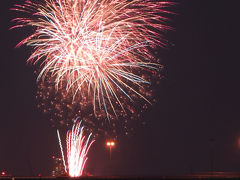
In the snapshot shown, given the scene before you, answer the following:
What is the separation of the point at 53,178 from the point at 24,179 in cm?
168

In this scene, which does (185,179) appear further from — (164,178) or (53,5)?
(53,5)

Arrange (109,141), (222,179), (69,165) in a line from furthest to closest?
(109,141) → (69,165) → (222,179)

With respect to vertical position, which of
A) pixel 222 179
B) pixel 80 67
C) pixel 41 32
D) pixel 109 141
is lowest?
pixel 222 179

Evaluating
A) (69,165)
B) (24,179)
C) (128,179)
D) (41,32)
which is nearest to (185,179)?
(128,179)

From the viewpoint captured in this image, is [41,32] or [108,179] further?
[41,32]

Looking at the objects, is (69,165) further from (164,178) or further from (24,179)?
(164,178)

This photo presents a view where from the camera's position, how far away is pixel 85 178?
86.6ft

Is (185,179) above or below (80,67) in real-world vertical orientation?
below

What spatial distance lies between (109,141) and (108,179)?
15.8 metres

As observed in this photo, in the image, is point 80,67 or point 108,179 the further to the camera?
point 80,67

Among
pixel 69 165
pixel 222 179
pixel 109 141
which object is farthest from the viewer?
pixel 109 141

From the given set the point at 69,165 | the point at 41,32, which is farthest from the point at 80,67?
the point at 69,165

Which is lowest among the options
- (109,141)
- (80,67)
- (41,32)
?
Result: (109,141)

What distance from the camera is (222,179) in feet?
83.6
